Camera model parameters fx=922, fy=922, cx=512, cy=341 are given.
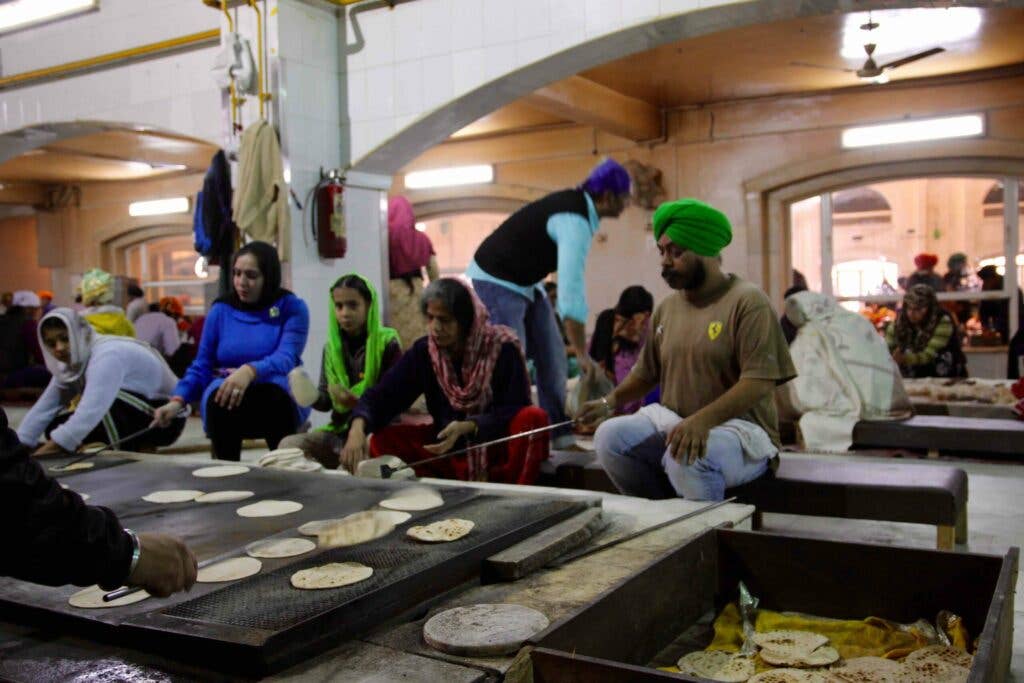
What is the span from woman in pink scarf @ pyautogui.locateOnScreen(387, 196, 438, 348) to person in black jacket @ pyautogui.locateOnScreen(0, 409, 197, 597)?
473cm

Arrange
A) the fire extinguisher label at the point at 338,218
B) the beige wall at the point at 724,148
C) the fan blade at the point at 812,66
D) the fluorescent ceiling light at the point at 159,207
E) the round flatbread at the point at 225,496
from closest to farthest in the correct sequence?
the round flatbread at the point at 225,496 < the fire extinguisher label at the point at 338,218 < the fan blade at the point at 812,66 < the beige wall at the point at 724,148 < the fluorescent ceiling light at the point at 159,207

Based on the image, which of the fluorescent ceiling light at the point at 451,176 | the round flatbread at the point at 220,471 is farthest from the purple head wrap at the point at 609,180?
the fluorescent ceiling light at the point at 451,176

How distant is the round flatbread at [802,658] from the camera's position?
199 cm

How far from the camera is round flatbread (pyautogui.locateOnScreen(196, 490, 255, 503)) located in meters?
2.68

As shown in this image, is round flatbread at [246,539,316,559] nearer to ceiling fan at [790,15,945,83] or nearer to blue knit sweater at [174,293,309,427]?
blue knit sweater at [174,293,309,427]

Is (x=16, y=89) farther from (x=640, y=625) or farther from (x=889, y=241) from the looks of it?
(x=889, y=241)

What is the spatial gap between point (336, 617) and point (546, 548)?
629 mm

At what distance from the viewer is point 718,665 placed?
2014 millimetres

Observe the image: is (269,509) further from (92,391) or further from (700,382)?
(92,391)

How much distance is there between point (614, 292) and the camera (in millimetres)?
10188

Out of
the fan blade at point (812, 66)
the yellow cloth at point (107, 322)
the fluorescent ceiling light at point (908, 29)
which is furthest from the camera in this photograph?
the fan blade at point (812, 66)

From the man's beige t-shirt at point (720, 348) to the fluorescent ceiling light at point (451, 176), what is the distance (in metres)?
7.87

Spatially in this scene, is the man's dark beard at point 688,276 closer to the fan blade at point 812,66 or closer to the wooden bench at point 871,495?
the wooden bench at point 871,495

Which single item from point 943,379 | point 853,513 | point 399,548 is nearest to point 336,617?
point 399,548
